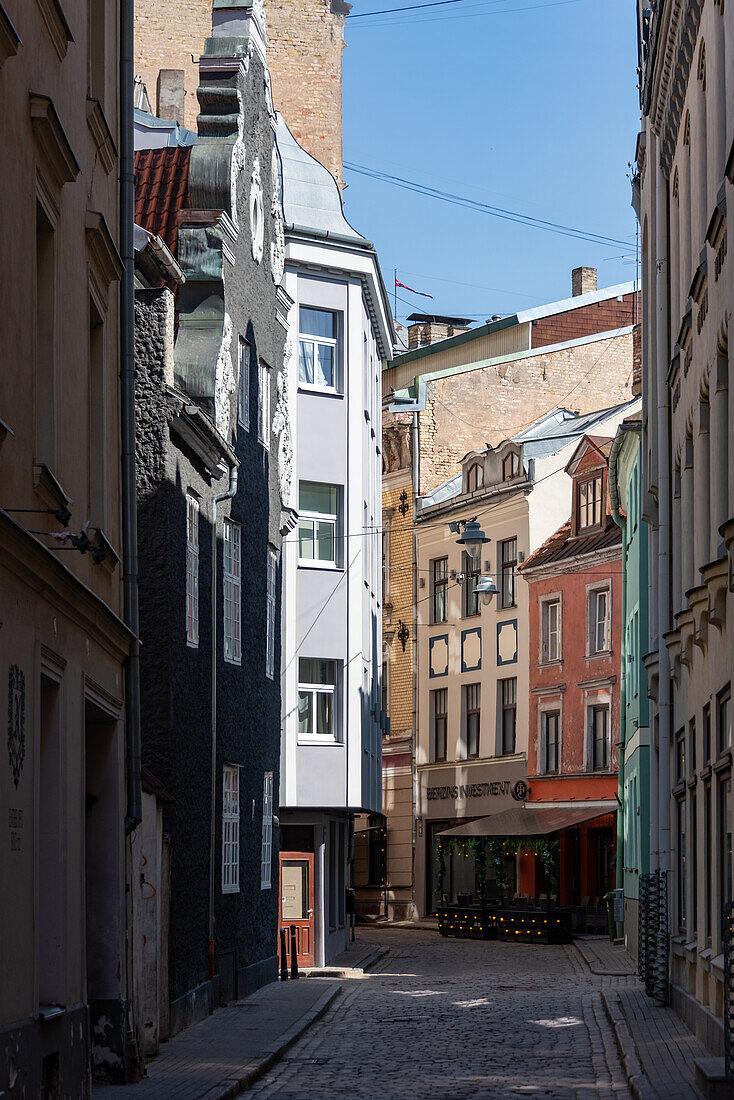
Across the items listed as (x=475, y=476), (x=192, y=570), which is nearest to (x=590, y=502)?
(x=475, y=476)

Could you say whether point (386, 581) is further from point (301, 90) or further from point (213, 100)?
point (213, 100)

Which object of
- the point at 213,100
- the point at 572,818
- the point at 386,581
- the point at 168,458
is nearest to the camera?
the point at 168,458

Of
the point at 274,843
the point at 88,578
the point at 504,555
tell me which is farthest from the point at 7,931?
the point at 504,555

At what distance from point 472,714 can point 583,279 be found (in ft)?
51.7

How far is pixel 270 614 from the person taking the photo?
84.7ft

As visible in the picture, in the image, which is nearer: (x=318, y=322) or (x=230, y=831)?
(x=230, y=831)

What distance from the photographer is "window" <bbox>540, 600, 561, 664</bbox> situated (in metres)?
43.5

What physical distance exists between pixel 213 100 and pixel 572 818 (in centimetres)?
2250

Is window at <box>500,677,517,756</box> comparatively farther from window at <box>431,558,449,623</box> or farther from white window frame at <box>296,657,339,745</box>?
white window frame at <box>296,657,339,745</box>

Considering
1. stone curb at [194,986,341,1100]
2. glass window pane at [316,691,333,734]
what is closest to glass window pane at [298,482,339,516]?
glass window pane at [316,691,333,734]

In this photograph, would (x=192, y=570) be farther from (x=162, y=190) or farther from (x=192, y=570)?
(x=162, y=190)

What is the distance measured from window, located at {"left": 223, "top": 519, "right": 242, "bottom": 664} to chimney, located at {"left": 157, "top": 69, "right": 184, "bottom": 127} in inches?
572

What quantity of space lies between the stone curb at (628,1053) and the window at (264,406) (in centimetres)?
918

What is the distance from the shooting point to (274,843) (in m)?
25.8
